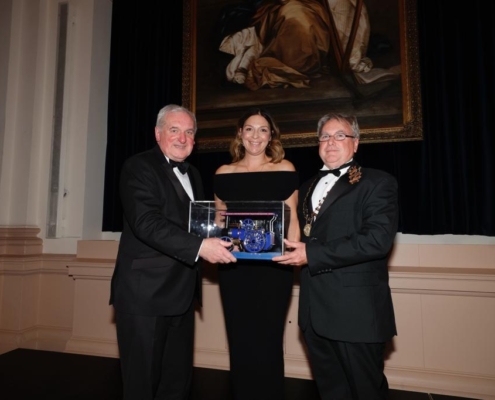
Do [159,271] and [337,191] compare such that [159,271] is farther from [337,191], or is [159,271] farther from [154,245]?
[337,191]

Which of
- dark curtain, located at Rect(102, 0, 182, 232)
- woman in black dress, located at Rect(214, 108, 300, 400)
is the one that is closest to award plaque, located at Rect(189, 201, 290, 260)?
woman in black dress, located at Rect(214, 108, 300, 400)

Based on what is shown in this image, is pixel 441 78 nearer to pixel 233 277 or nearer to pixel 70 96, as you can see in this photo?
pixel 233 277

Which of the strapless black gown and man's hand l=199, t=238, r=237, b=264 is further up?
man's hand l=199, t=238, r=237, b=264

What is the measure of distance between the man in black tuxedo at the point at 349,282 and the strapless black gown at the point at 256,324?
0.24 metres

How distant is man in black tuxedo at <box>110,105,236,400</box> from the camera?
82.3 inches

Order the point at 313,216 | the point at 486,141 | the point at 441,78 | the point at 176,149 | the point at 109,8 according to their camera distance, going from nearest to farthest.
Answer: the point at 313,216 < the point at 176,149 < the point at 486,141 < the point at 441,78 < the point at 109,8

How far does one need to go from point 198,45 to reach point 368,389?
4.17 m

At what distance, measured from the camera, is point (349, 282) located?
199 cm

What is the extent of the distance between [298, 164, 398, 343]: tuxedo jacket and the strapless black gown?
0.28m

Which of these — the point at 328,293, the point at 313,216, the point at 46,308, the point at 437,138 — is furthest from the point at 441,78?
the point at 46,308

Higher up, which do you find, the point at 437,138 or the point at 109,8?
the point at 109,8

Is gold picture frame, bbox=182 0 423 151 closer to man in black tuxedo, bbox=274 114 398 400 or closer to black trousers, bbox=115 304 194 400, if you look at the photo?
man in black tuxedo, bbox=274 114 398 400

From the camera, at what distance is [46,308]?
4.55 meters

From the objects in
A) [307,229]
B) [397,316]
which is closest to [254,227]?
[307,229]
